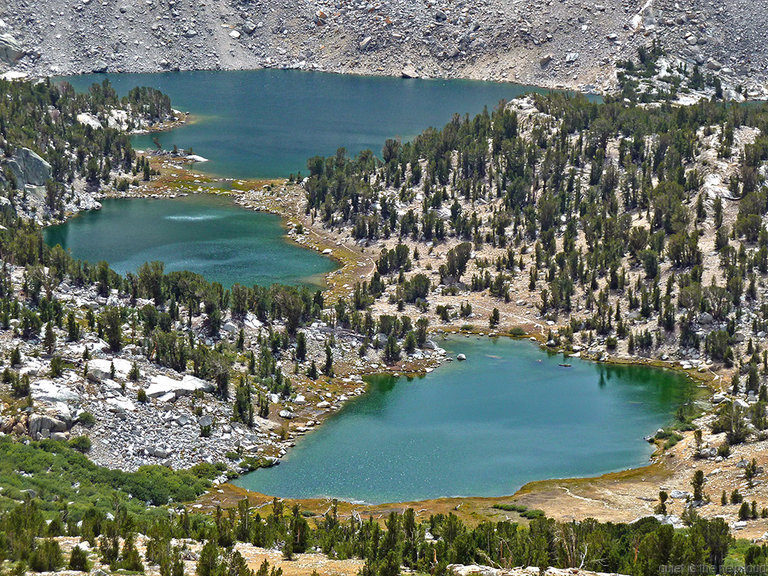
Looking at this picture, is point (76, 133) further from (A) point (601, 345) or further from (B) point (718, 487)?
(B) point (718, 487)

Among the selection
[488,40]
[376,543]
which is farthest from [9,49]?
[376,543]

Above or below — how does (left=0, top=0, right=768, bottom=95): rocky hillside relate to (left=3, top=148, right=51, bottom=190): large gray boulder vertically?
above

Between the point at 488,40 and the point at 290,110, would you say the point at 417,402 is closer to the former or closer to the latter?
the point at 290,110

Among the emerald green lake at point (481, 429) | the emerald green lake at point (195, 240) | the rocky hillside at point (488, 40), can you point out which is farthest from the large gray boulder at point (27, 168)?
the rocky hillside at point (488, 40)

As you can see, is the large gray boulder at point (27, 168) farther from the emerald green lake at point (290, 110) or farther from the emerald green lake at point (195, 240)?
the emerald green lake at point (290, 110)

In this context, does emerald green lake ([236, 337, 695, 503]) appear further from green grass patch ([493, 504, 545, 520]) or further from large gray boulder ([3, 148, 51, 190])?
large gray boulder ([3, 148, 51, 190])

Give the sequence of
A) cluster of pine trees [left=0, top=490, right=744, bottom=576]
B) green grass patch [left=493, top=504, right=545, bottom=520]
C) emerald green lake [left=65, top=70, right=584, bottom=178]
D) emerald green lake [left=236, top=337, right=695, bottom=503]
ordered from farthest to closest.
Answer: emerald green lake [left=65, top=70, right=584, bottom=178] < emerald green lake [left=236, top=337, right=695, bottom=503] < green grass patch [left=493, top=504, right=545, bottom=520] < cluster of pine trees [left=0, top=490, right=744, bottom=576]

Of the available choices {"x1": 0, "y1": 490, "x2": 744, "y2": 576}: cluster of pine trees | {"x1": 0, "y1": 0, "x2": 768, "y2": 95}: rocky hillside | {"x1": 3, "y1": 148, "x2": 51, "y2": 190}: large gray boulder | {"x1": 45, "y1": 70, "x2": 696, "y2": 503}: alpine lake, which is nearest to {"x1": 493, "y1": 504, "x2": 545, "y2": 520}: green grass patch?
{"x1": 45, "y1": 70, "x2": 696, "y2": 503}: alpine lake

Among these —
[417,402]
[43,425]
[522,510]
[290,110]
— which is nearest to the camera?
[522,510]
